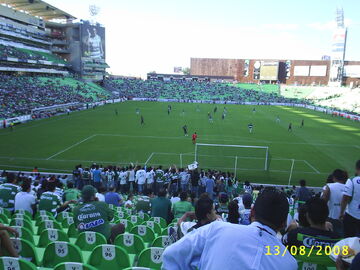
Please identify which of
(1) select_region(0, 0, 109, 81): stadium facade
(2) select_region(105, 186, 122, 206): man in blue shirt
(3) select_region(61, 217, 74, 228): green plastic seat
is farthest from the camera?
(1) select_region(0, 0, 109, 81): stadium facade

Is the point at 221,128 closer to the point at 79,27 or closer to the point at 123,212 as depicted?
the point at 123,212

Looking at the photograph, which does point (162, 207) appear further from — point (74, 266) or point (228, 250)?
point (228, 250)

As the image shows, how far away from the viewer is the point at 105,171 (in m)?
17.3

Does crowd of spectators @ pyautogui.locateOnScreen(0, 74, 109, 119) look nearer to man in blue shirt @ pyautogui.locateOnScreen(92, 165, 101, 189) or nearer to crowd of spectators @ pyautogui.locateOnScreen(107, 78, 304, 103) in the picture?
crowd of spectators @ pyautogui.locateOnScreen(107, 78, 304, 103)

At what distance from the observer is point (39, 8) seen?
8162 centimetres

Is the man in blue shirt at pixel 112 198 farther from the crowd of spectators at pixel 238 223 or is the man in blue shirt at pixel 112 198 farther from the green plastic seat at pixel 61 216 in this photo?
the green plastic seat at pixel 61 216

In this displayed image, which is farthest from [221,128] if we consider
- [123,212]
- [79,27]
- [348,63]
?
[348,63]

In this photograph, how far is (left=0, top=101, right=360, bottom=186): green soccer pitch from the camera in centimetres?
2259

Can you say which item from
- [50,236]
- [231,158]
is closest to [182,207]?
[50,236]

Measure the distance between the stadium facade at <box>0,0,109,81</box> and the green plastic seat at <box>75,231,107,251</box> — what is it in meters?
68.2

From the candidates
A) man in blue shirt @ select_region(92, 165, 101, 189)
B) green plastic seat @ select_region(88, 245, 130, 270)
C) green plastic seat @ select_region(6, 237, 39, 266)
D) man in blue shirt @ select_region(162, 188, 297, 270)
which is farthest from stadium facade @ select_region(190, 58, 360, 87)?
man in blue shirt @ select_region(162, 188, 297, 270)

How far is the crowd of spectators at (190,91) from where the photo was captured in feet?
298

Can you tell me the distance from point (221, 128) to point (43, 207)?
1302 inches

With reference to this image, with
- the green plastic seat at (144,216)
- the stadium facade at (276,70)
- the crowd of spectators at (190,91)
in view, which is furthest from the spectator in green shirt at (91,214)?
the stadium facade at (276,70)
